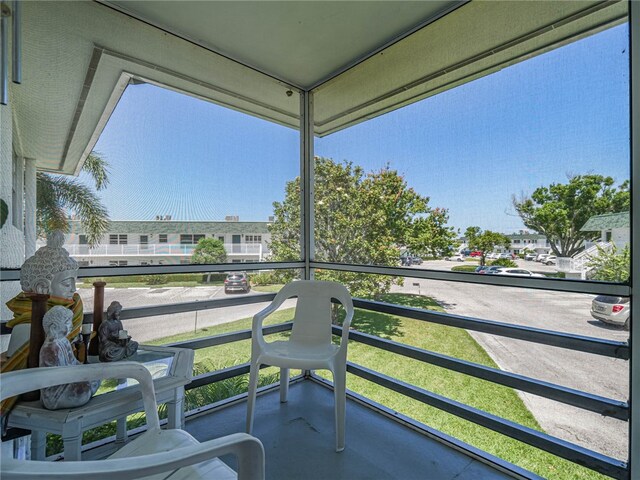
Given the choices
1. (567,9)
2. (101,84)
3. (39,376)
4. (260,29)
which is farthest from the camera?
(260,29)

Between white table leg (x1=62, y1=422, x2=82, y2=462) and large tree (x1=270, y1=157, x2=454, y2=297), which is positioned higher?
large tree (x1=270, y1=157, x2=454, y2=297)

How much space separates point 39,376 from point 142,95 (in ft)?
6.17

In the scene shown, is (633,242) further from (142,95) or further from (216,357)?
(142,95)

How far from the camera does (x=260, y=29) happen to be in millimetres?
2221

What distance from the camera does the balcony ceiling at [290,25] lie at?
6.55 ft

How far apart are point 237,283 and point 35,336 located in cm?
149

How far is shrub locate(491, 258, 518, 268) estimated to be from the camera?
1.79m

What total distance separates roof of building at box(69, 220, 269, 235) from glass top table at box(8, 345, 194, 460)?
87 cm

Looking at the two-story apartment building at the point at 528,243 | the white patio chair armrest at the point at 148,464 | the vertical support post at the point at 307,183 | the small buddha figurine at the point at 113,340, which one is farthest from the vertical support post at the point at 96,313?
the two-story apartment building at the point at 528,243

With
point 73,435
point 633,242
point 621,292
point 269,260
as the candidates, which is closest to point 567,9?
point 633,242

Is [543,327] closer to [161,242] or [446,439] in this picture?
[446,439]

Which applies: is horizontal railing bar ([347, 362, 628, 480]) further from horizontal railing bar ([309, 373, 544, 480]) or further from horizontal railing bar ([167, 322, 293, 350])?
horizontal railing bar ([167, 322, 293, 350])

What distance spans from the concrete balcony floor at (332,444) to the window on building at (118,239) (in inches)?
53.2

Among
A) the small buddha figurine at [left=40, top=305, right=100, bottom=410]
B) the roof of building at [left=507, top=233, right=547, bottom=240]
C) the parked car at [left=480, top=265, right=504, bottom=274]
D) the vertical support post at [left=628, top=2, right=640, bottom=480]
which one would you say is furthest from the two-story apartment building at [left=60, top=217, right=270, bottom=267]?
the vertical support post at [left=628, top=2, right=640, bottom=480]
